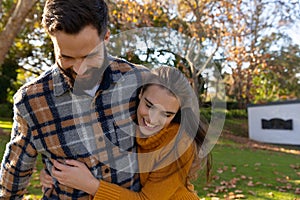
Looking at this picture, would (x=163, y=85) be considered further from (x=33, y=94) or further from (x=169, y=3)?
(x=169, y=3)

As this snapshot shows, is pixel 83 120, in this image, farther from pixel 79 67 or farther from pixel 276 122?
pixel 276 122

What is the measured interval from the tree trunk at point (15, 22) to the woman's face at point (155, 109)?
6113 mm

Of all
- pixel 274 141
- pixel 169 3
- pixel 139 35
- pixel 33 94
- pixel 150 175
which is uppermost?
pixel 169 3

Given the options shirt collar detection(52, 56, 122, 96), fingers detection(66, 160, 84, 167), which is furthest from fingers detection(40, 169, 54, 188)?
shirt collar detection(52, 56, 122, 96)

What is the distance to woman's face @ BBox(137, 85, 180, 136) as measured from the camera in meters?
1.23

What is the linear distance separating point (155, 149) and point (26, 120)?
449 millimetres

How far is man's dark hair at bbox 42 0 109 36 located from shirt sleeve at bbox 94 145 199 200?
1.65 ft

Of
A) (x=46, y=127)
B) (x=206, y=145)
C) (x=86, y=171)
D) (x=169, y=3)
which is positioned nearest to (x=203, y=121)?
(x=206, y=145)

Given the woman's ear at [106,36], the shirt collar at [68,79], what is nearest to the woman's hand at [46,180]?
the shirt collar at [68,79]

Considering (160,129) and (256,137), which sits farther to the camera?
(256,137)

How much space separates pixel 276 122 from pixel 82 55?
13841 millimetres

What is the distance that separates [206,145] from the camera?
1.33 meters

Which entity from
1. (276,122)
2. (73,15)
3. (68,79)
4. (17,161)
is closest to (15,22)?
(17,161)

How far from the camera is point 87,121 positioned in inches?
50.4
